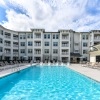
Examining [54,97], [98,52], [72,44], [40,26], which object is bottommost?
[54,97]

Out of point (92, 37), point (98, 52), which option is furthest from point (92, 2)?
point (92, 37)

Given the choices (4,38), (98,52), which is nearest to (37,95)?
(98,52)

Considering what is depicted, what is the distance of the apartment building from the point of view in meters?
43.6

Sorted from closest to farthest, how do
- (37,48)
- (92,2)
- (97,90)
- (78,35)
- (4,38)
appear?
(97,90)
(92,2)
(4,38)
(37,48)
(78,35)

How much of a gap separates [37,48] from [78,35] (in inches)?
523

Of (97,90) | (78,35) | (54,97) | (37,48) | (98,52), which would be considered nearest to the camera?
(54,97)

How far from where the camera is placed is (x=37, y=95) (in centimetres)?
940

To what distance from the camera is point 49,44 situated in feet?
148

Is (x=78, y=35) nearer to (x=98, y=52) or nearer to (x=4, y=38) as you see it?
(x=98, y=52)

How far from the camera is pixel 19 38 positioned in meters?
45.4

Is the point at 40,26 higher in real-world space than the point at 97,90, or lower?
higher

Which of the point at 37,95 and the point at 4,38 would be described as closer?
the point at 37,95

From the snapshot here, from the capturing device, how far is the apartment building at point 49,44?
1715 inches

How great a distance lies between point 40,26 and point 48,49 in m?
7.12
